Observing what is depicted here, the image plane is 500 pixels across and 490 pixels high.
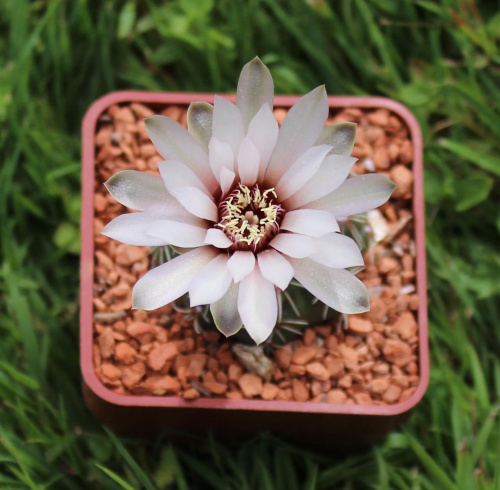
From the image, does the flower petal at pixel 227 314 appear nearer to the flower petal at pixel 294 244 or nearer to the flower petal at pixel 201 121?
the flower petal at pixel 294 244

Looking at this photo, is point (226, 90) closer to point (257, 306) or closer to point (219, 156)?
point (219, 156)

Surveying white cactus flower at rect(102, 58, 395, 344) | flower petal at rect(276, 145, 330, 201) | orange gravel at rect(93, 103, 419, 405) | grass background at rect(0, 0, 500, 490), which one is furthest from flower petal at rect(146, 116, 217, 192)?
grass background at rect(0, 0, 500, 490)

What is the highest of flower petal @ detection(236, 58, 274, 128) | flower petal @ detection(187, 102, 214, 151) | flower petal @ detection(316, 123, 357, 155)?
flower petal @ detection(236, 58, 274, 128)

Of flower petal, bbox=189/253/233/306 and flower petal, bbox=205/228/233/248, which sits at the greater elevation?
flower petal, bbox=205/228/233/248

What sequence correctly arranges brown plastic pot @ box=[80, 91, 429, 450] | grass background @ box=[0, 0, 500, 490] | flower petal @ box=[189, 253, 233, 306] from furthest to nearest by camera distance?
grass background @ box=[0, 0, 500, 490] < brown plastic pot @ box=[80, 91, 429, 450] < flower petal @ box=[189, 253, 233, 306]

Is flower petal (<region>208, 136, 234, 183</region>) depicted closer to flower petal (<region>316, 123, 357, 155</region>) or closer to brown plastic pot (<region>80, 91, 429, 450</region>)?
flower petal (<region>316, 123, 357, 155</region>)

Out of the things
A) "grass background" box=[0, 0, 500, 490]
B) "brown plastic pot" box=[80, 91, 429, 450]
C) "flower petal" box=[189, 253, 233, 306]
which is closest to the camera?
"flower petal" box=[189, 253, 233, 306]

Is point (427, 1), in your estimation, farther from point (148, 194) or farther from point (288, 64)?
point (148, 194)

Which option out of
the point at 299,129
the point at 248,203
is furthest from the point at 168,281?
the point at 299,129
